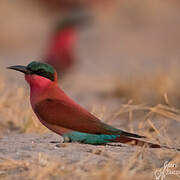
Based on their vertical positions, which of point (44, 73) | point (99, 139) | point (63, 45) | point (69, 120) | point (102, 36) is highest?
point (102, 36)

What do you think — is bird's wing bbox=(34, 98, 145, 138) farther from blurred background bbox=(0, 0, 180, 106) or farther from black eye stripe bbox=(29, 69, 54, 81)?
blurred background bbox=(0, 0, 180, 106)

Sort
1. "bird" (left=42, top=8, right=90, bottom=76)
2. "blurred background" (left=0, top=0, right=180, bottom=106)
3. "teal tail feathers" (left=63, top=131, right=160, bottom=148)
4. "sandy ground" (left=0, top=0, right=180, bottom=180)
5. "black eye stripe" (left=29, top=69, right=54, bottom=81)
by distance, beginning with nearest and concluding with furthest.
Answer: "sandy ground" (left=0, top=0, right=180, bottom=180), "teal tail feathers" (left=63, top=131, right=160, bottom=148), "black eye stripe" (left=29, top=69, right=54, bottom=81), "bird" (left=42, top=8, right=90, bottom=76), "blurred background" (left=0, top=0, right=180, bottom=106)

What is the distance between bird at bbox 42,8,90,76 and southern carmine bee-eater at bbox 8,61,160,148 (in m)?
4.90

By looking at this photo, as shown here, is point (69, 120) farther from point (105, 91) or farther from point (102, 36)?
point (102, 36)

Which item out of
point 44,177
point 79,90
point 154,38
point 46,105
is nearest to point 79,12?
point 154,38

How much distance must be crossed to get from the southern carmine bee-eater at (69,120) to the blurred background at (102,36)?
3874 millimetres

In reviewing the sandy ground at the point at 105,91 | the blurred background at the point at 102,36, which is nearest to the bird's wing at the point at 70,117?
the sandy ground at the point at 105,91

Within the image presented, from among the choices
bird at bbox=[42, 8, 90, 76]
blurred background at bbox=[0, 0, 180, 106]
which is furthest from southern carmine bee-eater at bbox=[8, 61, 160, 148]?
bird at bbox=[42, 8, 90, 76]

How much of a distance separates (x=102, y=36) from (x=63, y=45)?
382 cm

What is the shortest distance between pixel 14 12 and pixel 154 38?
3700mm

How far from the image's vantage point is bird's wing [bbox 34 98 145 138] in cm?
345

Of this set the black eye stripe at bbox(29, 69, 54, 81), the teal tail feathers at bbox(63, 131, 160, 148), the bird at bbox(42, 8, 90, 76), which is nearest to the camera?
the teal tail feathers at bbox(63, 131, 160, 148)

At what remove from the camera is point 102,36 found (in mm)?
12828

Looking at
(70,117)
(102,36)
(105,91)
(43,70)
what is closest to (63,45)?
(105,91)
